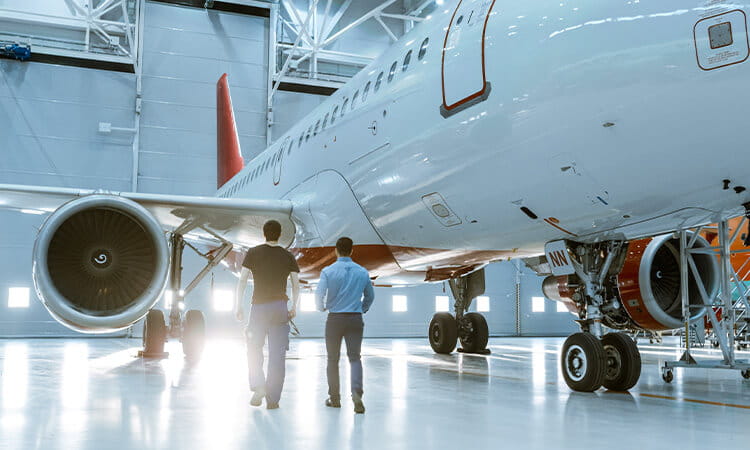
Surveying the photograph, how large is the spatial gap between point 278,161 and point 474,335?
161 inches

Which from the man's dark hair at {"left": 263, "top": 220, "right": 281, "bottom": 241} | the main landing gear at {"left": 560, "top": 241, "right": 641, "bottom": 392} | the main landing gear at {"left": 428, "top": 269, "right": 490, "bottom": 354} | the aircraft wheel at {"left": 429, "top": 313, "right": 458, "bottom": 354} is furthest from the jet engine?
the man's dark hair at {"left": 263, "top": 220, "right": 281, "bottom": 241}

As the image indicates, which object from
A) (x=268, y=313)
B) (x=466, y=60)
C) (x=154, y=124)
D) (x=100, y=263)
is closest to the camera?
(x=268, y=313)

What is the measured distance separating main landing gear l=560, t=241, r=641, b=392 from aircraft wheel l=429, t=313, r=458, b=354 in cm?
514

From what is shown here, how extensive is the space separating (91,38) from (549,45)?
1672cm

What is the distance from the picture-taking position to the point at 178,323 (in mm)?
8664

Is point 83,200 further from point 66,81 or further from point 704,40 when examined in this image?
point 66,81

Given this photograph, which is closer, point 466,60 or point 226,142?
point 466,60

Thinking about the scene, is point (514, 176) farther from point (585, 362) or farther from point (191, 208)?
point (191, 208)

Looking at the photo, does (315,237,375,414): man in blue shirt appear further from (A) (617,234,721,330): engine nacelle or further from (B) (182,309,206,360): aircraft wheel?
(B) (182,309,206,360): aircraft wheel

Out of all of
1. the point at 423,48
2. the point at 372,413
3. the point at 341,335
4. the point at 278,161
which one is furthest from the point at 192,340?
the point at 372,413

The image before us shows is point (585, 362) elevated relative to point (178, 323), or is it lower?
lower

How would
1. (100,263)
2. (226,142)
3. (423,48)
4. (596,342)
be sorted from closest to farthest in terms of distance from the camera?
1. (596,342)
2. (423,48)
3. (100,263)
4. (226,142)

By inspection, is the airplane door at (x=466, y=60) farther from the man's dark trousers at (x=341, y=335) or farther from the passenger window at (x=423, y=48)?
the man's dark trousers at (x=341, y=335)

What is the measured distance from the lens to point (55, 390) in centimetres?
512
